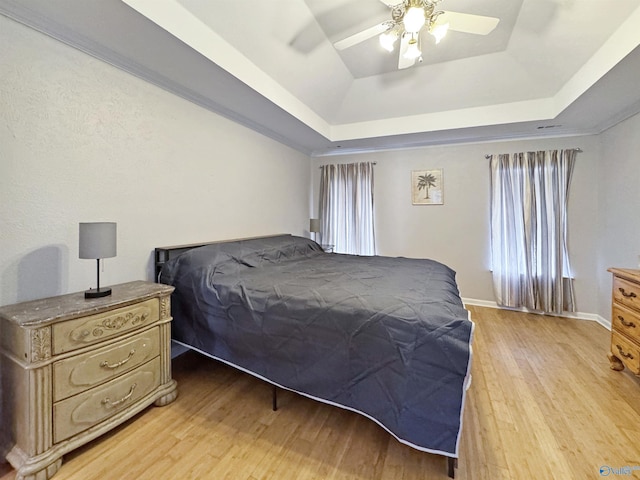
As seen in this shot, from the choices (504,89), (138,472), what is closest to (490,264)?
(504,89)

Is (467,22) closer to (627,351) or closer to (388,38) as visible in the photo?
(388,38)

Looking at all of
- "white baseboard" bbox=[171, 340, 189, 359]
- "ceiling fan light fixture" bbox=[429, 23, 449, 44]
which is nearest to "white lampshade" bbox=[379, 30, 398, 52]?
"ceiling fan light fixture" bbox=[429, 23, 449, 44]

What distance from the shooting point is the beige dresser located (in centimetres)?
124

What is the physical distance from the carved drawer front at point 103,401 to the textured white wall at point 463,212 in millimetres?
3539

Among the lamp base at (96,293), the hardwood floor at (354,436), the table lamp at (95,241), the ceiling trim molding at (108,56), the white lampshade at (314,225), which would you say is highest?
the ceiling trim molding at (108,56)

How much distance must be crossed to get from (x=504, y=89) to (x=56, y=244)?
4383mm

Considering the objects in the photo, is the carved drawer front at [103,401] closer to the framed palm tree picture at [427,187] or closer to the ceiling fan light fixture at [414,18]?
the ceiling fan light fixture at [414,18]

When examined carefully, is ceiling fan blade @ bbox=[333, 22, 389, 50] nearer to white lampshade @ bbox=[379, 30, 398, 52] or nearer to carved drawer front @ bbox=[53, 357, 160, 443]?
white lampshade @ bbox=[379, 30, 398, 52]

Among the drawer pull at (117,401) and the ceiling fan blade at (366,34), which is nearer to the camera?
the drawer pull at (117,401)

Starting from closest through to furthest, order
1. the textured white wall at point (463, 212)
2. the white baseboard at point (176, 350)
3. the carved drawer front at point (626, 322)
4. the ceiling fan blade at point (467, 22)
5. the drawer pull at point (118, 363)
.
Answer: the drawer pull at point (118, 363) → the ceiling fan blade at point (467, 22) → the carved drawer front at point (626, 322) → the white baseboard at point (176, 350) → the textured white wall at point (463, 212)

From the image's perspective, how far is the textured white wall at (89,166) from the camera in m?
1.52

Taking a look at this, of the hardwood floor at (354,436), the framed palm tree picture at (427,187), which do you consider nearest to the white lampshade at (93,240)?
the hardwood floor at (354,436)

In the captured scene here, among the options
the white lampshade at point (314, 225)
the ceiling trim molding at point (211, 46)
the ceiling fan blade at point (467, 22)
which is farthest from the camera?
the white lampshade at point (314, 225)

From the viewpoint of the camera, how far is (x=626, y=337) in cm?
209
